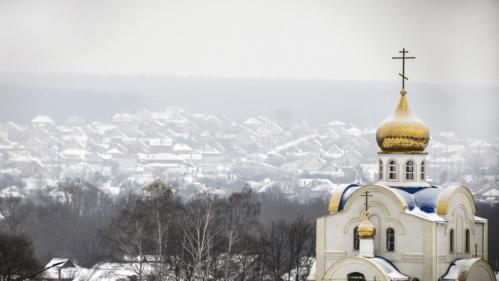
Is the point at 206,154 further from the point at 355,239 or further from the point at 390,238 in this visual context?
the point at 390,238

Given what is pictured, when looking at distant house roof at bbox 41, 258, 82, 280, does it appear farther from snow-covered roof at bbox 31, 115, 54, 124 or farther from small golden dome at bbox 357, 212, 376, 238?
snow-covered roof at bbox 31, 115, 54, 124

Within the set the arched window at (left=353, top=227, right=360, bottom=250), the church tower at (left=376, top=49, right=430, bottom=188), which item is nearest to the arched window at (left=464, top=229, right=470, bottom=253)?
the church tower at (left=376, top=49, right=430, bottom=188)

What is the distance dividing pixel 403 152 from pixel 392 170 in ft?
1.27

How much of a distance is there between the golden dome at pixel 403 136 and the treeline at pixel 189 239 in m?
4.09

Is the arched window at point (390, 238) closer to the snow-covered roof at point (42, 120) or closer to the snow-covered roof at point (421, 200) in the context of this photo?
the snow-covered roof at point (421, 200)

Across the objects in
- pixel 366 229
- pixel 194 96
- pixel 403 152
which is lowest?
pixel 366 229

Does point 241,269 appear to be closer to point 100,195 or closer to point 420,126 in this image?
point 420,126

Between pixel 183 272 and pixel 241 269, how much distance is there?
142cm

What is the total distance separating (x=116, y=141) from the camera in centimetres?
12331

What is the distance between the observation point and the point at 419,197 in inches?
1069

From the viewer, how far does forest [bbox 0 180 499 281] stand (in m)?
31.7

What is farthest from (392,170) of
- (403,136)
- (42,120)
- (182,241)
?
(42,120)

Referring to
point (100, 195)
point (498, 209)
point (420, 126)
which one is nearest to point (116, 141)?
point (100, 195)

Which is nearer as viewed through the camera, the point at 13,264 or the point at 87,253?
the point at 13,264
